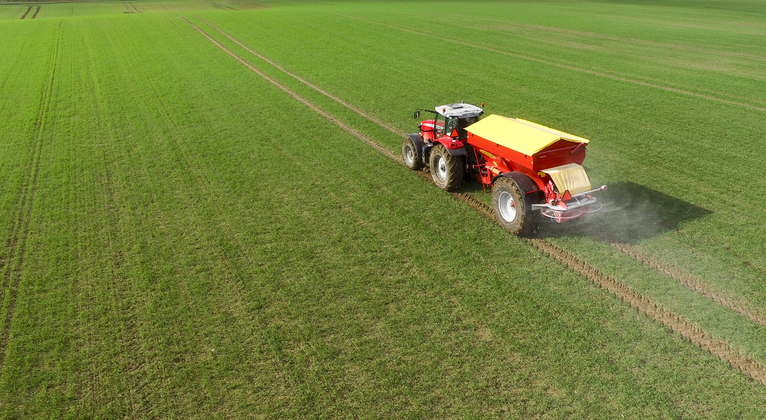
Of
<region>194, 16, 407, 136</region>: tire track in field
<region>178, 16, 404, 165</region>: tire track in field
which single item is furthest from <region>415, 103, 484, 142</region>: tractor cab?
<region>194, 16, 407, 136</region>: tire track in field

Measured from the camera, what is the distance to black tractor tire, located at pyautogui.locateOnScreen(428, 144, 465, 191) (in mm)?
12781

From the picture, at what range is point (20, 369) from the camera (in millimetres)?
7805

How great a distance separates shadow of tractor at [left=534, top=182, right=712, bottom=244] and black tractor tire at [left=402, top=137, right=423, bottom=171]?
166 inches

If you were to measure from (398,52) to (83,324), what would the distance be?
1093 inches

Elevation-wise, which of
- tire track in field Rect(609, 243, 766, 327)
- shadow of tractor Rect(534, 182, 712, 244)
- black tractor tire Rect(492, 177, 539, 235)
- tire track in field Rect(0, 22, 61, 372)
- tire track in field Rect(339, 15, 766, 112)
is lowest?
tire track in field Rect(0, 22, 61, 372)

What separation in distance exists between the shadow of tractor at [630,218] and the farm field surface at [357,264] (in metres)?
0.07

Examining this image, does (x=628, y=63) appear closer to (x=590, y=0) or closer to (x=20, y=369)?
(x=20, y=369)

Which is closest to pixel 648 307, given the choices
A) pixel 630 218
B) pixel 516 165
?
pixel 630 218

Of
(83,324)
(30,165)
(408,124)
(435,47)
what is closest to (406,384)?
(83,324)

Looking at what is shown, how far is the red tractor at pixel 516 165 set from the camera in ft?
34.7

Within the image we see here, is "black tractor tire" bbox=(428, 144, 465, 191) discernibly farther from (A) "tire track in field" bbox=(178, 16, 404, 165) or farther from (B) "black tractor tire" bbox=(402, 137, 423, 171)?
(A) "tire track in field" bbox=(178, 16, 404, 165)

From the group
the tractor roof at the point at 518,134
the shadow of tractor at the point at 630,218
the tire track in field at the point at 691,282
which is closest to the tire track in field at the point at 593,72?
the shadow of tractor at the point at 630,218

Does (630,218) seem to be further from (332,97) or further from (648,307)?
(332,97)

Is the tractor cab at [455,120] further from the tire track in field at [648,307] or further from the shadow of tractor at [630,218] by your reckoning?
the shadow of tractor at [630,218]
